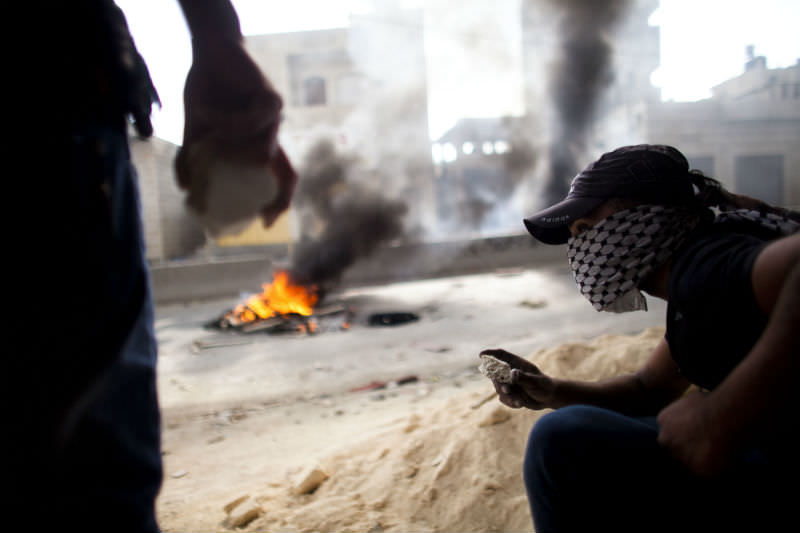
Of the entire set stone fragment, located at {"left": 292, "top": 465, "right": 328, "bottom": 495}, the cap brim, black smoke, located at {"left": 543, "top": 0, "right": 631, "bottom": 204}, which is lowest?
stone fragment, located at {"left": 292, "top": 465, "right": 328, "bottom": 495}

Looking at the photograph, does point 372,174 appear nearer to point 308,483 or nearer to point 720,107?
point 308,483

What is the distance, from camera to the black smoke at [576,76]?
16016 mm

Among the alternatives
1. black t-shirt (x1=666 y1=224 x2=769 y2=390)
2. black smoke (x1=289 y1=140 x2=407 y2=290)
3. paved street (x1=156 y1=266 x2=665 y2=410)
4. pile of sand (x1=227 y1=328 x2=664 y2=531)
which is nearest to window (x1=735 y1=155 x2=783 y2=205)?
black smoke (x1=289 y1=140 x2=407 y2=290)

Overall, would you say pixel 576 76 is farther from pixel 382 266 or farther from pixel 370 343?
pixel 370 343

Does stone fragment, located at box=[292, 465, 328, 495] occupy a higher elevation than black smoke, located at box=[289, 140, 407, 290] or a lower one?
lower

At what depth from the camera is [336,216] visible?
1226 centimetres

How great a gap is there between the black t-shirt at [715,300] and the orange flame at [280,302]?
755cm

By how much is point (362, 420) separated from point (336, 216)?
8.88 meters

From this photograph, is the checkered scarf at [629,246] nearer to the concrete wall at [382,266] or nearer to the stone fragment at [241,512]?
the stone fragment at [241,512]

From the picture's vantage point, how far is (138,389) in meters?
0.98

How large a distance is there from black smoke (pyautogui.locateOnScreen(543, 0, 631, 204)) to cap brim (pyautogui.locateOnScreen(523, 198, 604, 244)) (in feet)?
54.5

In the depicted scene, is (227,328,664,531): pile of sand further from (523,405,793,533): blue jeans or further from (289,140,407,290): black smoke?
(289,140,407,290): black smoke

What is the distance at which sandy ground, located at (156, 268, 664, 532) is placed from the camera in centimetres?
230

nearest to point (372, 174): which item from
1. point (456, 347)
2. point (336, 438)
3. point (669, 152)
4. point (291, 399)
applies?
point (456, 347)
